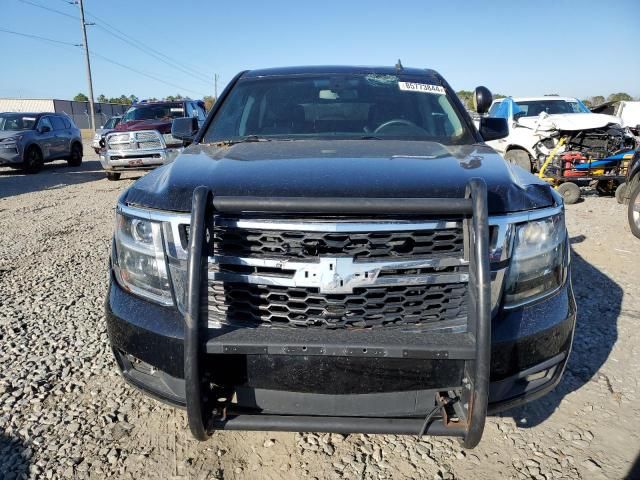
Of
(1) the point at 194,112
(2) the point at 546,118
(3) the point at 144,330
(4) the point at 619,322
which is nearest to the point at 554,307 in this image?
(3) the point at 144,330

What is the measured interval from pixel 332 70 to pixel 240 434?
2643 millimetres

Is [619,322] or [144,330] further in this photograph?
[619,322]

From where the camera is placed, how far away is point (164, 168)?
2428 millimetres

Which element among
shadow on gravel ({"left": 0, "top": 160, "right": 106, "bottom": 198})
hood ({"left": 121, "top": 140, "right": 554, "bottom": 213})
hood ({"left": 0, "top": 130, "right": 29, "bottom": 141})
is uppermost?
hood ({"left": 0, "top": 130, "right": 29, "bottom": 141})

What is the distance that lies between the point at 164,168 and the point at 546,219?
180cm

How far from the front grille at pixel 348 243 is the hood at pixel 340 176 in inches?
5.7

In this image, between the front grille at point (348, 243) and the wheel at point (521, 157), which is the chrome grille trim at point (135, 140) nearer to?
the wheel at point (521, 157)

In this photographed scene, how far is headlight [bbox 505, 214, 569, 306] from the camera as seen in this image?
1889 mm

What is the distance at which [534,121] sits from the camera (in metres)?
10.8

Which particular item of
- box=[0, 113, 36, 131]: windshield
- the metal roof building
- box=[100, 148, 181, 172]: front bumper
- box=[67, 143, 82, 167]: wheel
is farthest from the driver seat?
the metal roof building

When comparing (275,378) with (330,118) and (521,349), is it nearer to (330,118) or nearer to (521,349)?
(521,349)

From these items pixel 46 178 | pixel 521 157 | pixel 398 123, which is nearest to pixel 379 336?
pixel 398 123

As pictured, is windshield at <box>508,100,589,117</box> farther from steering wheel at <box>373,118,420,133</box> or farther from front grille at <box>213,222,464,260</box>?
front grille at <box>213,222,464,260</box>

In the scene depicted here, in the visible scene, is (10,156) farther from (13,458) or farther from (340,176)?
(340,176)
